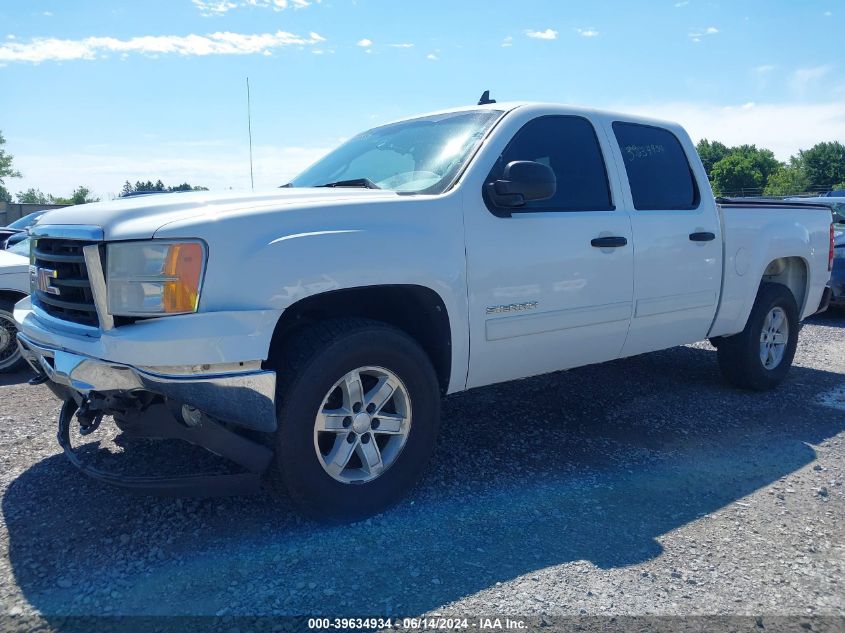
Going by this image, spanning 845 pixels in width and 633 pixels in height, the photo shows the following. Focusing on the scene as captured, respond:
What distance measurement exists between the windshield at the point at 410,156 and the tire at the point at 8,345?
348 cm

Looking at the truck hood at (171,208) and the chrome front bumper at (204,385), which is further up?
the truck hood at (171,208)

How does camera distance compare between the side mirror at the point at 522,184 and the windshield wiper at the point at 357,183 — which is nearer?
the side mirror at the point at 522,184

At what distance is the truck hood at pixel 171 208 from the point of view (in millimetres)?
2826

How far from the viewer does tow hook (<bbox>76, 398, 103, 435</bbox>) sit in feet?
10.4

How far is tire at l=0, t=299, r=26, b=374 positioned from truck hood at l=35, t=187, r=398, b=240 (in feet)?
11.4

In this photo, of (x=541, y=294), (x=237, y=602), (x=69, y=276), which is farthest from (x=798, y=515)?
(x=69, y=276)

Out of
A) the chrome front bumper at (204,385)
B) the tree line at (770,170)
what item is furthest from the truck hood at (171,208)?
the tree line at (770,170)

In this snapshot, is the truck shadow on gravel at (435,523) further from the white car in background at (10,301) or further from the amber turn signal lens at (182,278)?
the white car in background at (10,301)

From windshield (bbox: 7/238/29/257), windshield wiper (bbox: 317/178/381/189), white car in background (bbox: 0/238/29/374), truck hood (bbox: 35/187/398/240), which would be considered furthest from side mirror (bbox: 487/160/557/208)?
Answer: windshield (bbox: 7/238/29/257)

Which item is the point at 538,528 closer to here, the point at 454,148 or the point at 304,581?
the point at 304,581

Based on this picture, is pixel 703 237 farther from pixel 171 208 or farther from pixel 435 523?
pixel 171 208

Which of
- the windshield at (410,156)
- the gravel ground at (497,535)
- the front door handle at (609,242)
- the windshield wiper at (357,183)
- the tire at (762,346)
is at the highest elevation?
the windshield at (410,156)

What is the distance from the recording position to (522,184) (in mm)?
3510

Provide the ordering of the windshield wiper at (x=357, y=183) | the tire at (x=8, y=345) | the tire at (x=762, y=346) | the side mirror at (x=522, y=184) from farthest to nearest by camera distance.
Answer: the tire at (x=8, y=345) < the tire at (x=762, y=346) < the windshield wiper at (x=357, y=183) < the side mirror at (x=522, y=184)
